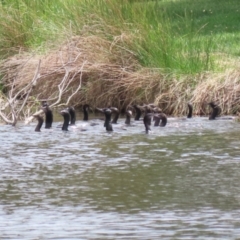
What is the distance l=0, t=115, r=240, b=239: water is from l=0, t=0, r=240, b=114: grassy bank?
2.36m

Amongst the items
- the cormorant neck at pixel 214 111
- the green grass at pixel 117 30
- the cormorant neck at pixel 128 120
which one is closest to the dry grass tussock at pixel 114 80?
the green grass at pixel 117 30

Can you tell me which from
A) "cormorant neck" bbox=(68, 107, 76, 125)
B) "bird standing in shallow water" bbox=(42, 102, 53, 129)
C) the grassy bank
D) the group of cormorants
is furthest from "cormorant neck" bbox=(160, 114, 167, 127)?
the grassy bank

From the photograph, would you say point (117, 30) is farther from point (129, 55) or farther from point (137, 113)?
point (137, 113)

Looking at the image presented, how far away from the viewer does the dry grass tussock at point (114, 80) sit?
723 inches

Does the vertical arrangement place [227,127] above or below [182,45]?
below

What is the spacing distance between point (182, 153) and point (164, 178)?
2.05 metres

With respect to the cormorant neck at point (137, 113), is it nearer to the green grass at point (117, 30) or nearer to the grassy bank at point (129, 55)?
the grassy bank at point (129, 55)

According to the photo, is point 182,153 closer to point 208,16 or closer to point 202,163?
point 202,163

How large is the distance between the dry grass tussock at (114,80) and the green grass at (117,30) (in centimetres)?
26

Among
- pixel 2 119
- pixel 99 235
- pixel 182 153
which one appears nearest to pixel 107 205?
pixel 99 235

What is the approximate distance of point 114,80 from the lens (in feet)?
63.6

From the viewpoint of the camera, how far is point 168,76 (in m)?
19.0

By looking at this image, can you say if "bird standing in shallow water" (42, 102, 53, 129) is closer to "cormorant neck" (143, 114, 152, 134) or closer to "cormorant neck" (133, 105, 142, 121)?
"cormorant neck" (143, 114, 152, 134)

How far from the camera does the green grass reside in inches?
763
